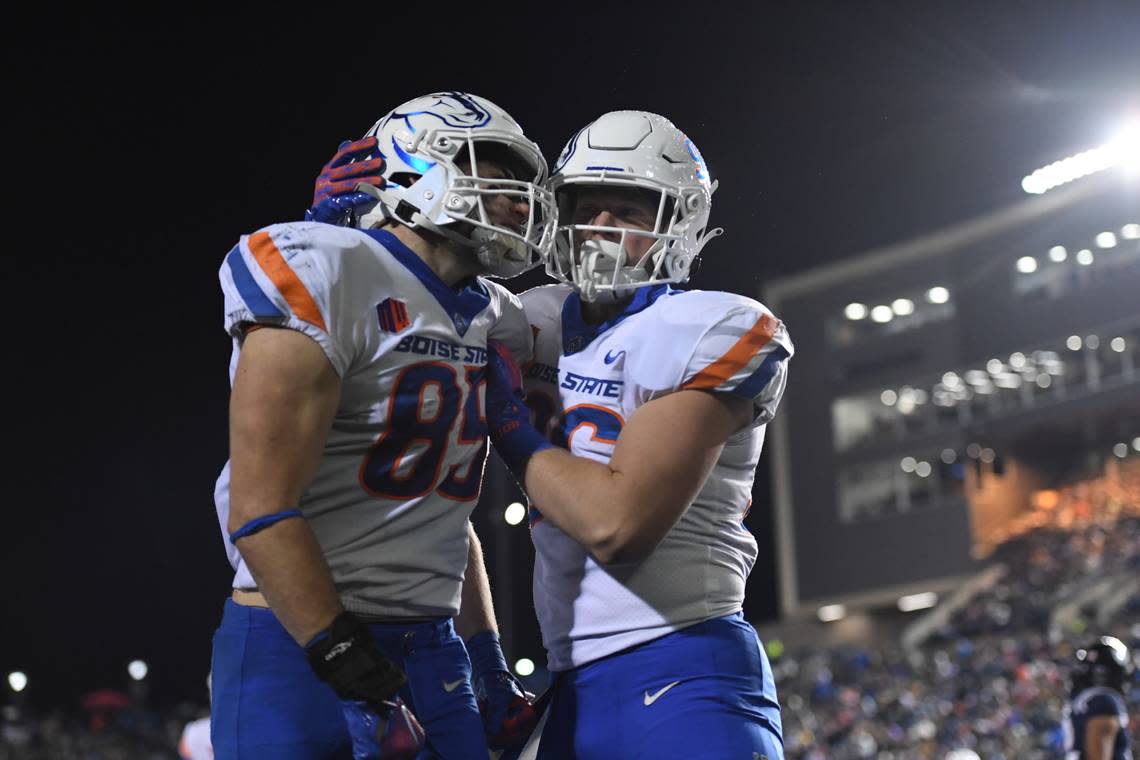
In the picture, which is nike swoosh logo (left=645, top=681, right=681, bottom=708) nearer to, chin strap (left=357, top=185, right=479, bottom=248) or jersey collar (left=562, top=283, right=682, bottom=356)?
jersey collar (left=562, top=283, right=682, bottom=356)

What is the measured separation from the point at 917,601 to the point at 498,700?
120 feet

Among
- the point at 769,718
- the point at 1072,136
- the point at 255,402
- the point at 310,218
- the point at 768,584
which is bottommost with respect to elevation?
the point at 768,584

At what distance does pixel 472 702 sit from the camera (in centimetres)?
263

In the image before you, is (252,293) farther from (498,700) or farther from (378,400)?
(498,700)

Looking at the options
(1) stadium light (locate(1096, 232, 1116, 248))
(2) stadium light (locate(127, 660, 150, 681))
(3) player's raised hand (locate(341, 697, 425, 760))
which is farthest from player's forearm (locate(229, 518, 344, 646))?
(1) stadium light (locate(1096, 232, 1116, 248))

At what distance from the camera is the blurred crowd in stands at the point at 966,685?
18531mm

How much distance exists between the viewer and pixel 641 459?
2.50m

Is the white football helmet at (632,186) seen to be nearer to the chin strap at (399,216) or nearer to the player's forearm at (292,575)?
the chin strap at (399,216)

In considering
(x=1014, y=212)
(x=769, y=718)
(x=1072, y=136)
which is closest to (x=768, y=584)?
(x=1014, y=212)

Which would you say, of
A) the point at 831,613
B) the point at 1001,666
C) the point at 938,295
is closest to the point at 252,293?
the point at 1001,666

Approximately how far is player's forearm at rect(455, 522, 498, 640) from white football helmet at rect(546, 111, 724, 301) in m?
0.63

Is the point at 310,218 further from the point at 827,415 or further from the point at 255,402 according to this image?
the point at 827,415

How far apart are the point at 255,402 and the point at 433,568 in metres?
0.54

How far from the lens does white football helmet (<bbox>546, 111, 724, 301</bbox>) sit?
289 centimetres
